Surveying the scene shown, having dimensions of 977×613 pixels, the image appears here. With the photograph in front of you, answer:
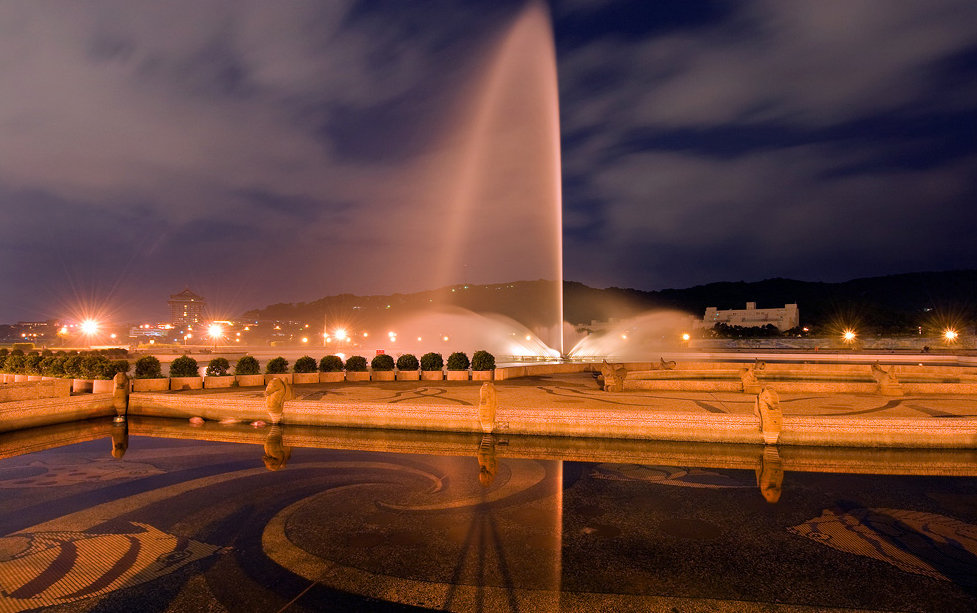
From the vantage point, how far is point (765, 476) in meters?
10.5

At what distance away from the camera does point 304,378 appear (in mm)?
23281

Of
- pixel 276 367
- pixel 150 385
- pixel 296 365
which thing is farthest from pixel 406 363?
pixel 150 385

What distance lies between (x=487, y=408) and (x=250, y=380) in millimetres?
13569

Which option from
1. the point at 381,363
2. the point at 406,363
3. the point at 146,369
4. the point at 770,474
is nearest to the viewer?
the point at 770,474

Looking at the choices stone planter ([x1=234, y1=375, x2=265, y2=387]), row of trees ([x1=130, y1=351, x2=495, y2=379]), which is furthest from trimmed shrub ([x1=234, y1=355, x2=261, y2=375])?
stone planter ([x1=234, y1=375, x2=265, y2=387])

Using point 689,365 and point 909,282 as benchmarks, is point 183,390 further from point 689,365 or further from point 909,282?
point 909,282

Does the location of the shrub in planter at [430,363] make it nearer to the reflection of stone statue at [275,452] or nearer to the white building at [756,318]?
the reflection of stone statue at [275,452]

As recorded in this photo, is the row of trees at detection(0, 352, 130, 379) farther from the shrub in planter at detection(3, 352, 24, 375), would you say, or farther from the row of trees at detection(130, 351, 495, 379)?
the row of trees at detection(130, 351, 495, 379)

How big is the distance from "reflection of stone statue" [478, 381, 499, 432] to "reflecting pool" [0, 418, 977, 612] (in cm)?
101

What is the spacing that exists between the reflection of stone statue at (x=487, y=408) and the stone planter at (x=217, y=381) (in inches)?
532

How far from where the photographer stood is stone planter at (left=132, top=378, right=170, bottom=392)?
1934 cm

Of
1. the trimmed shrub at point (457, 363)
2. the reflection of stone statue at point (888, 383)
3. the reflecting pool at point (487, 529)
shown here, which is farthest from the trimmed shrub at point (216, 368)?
the reflection of stone statue at point (888, 383)

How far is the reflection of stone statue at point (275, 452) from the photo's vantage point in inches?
448

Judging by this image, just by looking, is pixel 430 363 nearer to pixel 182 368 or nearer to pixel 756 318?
pixel 182 368
